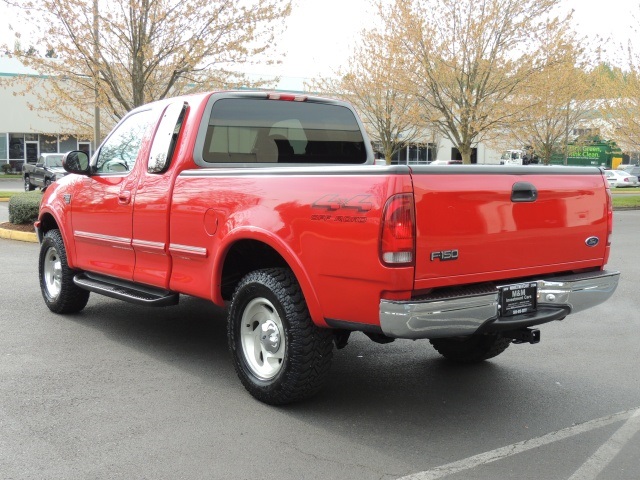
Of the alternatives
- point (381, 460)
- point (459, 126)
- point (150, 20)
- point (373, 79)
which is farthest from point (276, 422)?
point (373, 79)

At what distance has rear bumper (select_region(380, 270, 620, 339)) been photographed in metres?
3.92

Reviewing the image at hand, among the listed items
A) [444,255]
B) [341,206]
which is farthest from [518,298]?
[341,206]

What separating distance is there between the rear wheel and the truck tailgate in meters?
1.00

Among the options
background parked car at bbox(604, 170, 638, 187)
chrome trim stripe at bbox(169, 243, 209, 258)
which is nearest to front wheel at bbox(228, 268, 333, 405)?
chrome trim stripe at bbox(169, 243, 209, 258)

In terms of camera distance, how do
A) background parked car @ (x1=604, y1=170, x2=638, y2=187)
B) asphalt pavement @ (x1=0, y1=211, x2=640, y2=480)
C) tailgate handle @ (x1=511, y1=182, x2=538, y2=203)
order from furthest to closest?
background parked car @ (x1=604, y1=170, x2=638, y2=187) → tailgate handle @ (x1=511, y1=182, x2=538, y2=203) → asphalt pavement @ (x1=0, y1=211, x2=640, y2=480)

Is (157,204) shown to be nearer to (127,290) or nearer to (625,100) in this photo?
(127,290)

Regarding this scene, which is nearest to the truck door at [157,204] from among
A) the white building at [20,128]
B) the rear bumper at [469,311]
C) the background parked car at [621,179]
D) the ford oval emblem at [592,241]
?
the rear bumper at [469,311]

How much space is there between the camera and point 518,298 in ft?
14.3

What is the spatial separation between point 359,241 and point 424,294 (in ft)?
1.56

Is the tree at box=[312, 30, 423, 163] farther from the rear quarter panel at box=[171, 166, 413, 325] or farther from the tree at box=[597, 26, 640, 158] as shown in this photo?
the rear quarter panel at box=[171, 166, 413, 325]

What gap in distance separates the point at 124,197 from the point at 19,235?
28.3 ft

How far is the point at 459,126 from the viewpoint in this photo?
22.0m

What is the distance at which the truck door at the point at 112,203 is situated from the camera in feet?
20.0

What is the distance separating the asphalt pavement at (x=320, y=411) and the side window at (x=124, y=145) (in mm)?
1536
